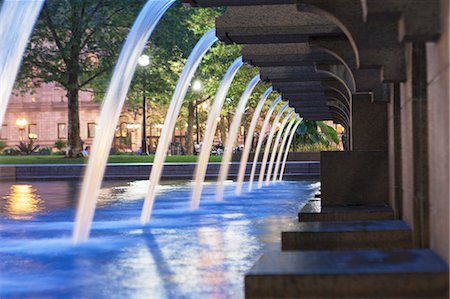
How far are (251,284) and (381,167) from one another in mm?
5690

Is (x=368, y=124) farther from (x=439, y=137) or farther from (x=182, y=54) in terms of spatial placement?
(x=182, y=54)

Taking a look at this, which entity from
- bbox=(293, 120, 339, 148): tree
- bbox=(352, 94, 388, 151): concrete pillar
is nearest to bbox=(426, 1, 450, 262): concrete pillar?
bbox=(352, 94, 388, 151): concrete pillar

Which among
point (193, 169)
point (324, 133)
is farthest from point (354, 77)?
point (324, 133)

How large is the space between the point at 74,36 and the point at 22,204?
23.6 metres

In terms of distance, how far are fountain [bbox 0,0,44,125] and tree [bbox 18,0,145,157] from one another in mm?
29397

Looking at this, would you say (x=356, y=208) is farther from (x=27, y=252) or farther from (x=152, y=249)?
(x=27, y=252)

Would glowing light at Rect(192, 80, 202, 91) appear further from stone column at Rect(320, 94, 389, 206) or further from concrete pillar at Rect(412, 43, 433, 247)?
concrete pillar at Rect(412, 43, 433, 247)

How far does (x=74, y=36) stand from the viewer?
3956 cm

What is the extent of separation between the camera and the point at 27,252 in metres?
8.83

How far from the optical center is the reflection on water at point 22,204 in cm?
1445

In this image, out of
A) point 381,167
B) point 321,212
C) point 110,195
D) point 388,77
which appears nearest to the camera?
point 388,77

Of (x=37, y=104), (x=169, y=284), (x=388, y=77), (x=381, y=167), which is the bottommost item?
(x=169, y=284)

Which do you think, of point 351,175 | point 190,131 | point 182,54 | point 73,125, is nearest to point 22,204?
point 351,175

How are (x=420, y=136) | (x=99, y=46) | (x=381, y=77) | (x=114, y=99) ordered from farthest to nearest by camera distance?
(x=99, y=46), (x=114, y=99), (x=381, y=77), (x=420, y=136)
